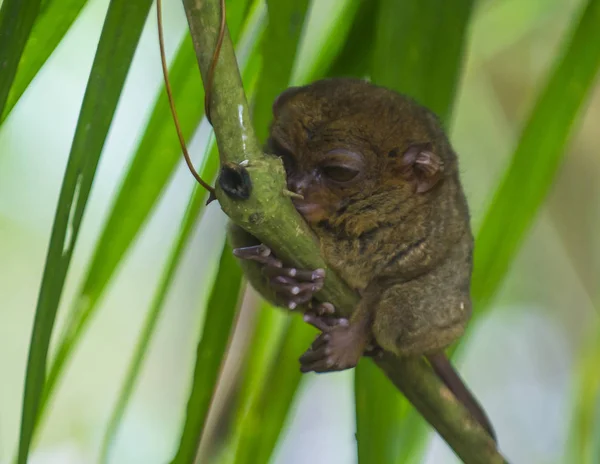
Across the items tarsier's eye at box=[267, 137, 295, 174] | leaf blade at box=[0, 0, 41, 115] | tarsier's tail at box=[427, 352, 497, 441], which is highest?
leaf blade at box=[0, 0, 41, 115]

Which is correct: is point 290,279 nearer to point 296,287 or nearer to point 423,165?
point 296,287

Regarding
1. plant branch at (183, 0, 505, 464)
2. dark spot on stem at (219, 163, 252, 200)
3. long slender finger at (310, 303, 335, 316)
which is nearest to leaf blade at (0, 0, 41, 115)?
plant branch at (183, 0, 505, 464)

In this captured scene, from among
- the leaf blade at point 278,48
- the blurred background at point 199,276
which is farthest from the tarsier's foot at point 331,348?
the blurred background at point 199,276

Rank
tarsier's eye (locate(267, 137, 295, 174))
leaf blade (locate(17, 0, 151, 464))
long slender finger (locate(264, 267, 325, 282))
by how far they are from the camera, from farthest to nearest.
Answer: tarsier's eye (locate(267, 137, 295, 174)), long slender finger (locate(264, 267, 325, 282)), leaf blade (locate(17, 0, 151, 464))

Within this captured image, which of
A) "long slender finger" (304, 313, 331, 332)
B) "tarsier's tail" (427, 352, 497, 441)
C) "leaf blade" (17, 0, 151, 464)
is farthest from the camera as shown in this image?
"tarsier's tail" (427, 352, 497, 441)

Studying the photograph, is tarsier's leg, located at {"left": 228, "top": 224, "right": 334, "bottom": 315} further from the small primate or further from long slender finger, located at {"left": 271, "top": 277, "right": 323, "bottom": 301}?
the small primate

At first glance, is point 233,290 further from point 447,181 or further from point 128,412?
point 128,412

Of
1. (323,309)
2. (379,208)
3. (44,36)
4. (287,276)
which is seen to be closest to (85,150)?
(44,36)
